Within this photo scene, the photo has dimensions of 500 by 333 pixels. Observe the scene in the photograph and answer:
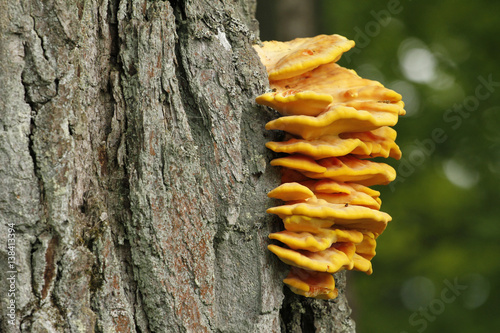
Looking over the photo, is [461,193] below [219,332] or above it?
above

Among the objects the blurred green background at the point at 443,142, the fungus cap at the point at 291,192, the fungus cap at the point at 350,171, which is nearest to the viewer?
the fungus cap at the point at 291,192

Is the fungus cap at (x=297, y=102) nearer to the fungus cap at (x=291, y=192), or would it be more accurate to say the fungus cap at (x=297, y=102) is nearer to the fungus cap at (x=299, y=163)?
the fungus cap at (x=299, y=163)

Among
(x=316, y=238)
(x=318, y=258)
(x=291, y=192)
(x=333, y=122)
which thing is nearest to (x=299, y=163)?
(x=291, y=192)

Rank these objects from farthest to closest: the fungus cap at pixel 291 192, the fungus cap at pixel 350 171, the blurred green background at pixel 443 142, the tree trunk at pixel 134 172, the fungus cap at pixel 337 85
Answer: the blurred green background at pixel 443 142 → the fungus cap at pixel 337 85 → the fungus cap at pixel 350 171 → the fungus cap at pixel 291 192 → the tree trunk at pixel 134 172

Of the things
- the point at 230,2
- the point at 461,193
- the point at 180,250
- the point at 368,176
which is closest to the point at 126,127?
the point at 180,250

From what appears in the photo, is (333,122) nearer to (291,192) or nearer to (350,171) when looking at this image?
(350,171)

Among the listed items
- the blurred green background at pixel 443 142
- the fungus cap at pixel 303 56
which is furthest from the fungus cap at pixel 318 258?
the blurred green background at pixel 443 142

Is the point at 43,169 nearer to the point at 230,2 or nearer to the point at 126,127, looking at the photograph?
the point at 126,127
